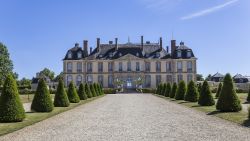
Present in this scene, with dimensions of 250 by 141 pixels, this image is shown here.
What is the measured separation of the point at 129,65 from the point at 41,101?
46766 millimetres

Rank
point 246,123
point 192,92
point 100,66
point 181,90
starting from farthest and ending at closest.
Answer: point 100,66, point 181,90, point 192,92, point 246,123

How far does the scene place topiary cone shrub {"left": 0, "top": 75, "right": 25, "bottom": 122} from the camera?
13.0 metres

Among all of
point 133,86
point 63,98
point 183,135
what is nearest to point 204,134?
point 183,135

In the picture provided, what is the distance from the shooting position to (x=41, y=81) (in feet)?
58.8

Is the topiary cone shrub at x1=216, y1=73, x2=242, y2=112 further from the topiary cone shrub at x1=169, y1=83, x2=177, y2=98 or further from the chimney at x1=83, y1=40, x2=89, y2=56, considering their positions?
the chimney at x1=83, y1=40, x2=89, y2=56

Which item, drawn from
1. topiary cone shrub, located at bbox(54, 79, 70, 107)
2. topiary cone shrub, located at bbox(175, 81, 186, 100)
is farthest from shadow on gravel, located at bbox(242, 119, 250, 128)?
topiary cone shrub, located at bbox(175, 81, 186, 100)

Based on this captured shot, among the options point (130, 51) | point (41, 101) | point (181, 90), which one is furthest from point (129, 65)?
point (41, 101)

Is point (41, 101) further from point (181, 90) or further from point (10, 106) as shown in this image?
point (181, 90)

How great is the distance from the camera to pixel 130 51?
2549 inches

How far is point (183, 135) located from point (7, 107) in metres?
6.21

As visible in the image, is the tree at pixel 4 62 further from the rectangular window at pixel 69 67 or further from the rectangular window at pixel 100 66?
the rectangular window at pixel 100 66

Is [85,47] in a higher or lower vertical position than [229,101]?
higher

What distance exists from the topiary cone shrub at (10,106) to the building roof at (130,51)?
5088 centimetres

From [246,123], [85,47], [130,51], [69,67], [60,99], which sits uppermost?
[85,47]
